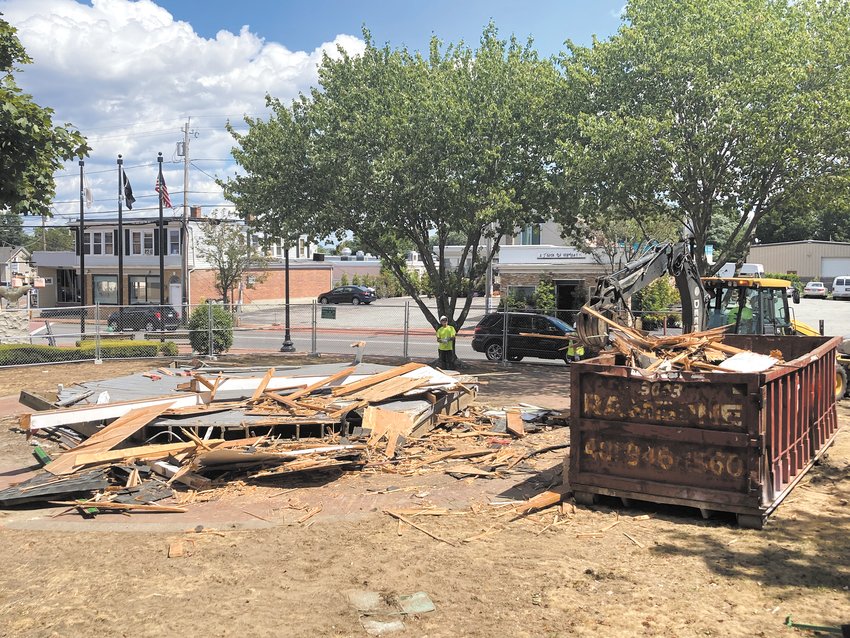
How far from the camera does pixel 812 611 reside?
17.8 ft

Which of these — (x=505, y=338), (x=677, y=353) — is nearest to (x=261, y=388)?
(x=677, y=353)

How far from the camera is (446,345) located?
2027 centimetres

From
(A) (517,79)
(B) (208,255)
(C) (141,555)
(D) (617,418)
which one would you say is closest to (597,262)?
(A) (517,79)

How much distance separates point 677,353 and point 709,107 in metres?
10.6

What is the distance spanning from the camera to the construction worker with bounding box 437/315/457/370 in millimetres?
19938

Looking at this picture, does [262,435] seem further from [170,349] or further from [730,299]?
[170,349]

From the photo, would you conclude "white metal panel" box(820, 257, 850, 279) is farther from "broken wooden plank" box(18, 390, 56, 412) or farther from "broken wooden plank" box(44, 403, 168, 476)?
"broken wooden plank" box(18, 390, 56, 412)

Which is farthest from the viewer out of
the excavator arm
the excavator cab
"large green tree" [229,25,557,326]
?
"large green tree" [229,25,557,326]

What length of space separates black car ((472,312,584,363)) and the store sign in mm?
17647

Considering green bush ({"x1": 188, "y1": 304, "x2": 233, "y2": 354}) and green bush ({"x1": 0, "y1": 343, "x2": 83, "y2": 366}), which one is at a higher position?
green bush ({"x1": 188, "y1": 304, "x2": 233, "y2": 354})

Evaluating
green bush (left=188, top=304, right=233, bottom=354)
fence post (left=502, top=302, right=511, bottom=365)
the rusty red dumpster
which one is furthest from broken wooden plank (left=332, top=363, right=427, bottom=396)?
green bush (left=188, top=304, right=233, bottom=354)

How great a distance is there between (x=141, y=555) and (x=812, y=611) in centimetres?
587

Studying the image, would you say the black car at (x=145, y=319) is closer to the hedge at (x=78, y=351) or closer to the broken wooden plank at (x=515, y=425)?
the hedge at (x=78, y=351)

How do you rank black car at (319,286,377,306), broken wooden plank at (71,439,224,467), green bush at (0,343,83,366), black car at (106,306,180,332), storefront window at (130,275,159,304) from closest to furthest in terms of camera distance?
broken wooden plank at (71,439,224,467), green bush at (0,343,83,366), black car at (106,306,180,332), storefront window at (130,275,159,304), black car at (319,286,377,306)
